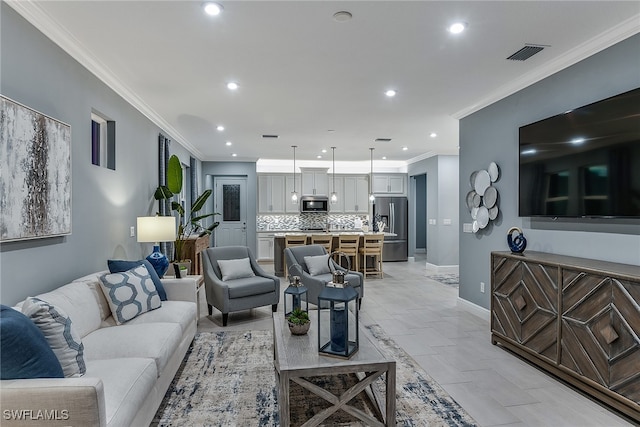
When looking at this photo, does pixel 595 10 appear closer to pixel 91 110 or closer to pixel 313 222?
Answer: pixel 91 110

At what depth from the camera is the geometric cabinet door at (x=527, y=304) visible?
9.51 ft

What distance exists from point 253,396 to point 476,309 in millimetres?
3199

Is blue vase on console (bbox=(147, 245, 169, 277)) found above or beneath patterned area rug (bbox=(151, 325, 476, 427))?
above

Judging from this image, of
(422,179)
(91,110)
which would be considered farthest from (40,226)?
(422,179)

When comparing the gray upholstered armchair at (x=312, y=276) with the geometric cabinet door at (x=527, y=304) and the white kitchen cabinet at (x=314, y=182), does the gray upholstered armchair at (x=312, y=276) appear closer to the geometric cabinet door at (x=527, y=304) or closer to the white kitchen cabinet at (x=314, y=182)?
the geometric cabinet door at (x=527, y=304)

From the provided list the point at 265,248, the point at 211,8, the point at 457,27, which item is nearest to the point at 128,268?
the point at 211,8

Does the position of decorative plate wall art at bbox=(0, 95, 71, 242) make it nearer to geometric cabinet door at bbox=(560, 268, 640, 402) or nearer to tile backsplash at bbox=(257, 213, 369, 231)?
geometric cabinet door at bbox=(560, 268, 640, 402)

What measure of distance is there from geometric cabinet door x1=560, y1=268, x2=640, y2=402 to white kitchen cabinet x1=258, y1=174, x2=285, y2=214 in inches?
294

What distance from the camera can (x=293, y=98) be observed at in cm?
436

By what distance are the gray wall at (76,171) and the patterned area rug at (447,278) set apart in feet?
17.0

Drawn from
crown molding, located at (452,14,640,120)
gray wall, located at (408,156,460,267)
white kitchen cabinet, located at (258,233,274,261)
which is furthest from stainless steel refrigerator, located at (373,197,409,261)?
crown molding, located at (452,14,640,120)

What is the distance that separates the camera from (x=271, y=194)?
9.58 metres

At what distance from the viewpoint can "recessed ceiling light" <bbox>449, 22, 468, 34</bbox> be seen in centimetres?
262

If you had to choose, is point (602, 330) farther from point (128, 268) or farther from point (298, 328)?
point (128, 268)
